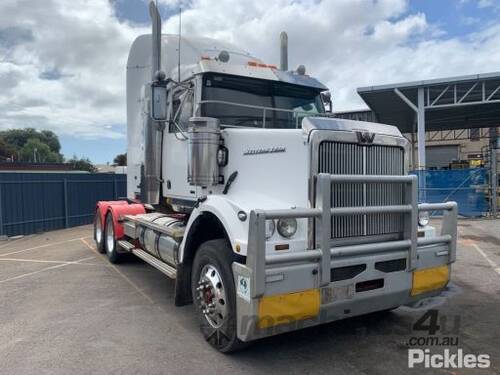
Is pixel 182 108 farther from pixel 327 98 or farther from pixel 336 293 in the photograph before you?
pixel 336 293

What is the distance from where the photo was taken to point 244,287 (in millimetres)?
3680

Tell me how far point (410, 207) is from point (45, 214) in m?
13.8

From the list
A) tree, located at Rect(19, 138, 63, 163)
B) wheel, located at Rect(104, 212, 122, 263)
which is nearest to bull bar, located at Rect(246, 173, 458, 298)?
wheel, located at Rect(104, 212, 122, 263)

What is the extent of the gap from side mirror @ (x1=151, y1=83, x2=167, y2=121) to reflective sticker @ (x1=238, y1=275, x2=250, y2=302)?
2.54m

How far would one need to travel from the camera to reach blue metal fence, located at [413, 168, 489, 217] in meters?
16.4

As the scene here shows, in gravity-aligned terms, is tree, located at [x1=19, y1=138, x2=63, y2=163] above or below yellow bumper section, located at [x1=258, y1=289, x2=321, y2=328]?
above

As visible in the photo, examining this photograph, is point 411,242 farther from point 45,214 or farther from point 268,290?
point 45,214

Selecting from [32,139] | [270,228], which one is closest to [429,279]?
[270,228]

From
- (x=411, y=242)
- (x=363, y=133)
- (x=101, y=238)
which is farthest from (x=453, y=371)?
(x=101, y=238)

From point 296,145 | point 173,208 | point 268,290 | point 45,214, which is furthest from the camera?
point 45,214

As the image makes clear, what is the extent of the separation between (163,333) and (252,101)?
116 inches

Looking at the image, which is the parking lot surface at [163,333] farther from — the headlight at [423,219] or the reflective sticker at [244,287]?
the headlight at [423,219]

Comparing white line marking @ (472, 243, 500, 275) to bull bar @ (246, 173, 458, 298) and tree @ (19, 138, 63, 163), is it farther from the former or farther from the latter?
tree @ (19, 138, 63, 163)

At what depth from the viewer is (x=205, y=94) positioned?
214 inches
